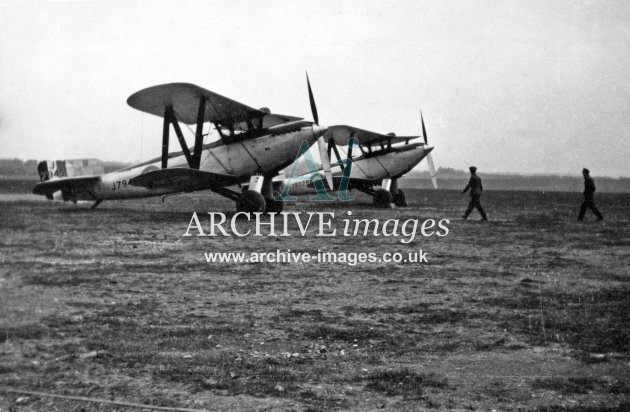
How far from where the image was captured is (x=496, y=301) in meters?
4.91

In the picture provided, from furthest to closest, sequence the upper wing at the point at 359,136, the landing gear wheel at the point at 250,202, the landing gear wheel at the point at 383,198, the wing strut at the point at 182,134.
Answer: the upper wing at the point at 359,136 → the landing gear wheel at the point at 383,198 → the landing gear wheel at the point at 250,202 → the wing strut at the point at 182,134

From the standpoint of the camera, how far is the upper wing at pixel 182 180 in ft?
35.9

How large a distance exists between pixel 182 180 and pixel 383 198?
332 inches

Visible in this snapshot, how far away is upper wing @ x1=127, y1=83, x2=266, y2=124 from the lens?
10.2m

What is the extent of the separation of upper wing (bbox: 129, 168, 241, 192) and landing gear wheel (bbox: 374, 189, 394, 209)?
6.84 m

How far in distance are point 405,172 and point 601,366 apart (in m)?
16.9

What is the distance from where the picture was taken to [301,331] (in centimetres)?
392

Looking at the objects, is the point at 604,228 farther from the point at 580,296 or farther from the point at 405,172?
the point at 405,172

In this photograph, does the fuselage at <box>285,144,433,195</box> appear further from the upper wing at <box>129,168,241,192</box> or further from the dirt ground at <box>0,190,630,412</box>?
the dirt ground at <box>0,190,630,412</box>

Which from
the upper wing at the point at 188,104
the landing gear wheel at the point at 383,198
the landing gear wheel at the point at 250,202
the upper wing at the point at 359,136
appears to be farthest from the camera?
the upper wing at the point at 359,136

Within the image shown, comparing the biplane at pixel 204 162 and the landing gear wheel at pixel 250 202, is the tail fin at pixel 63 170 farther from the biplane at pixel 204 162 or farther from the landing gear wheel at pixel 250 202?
the landing gear wheel at pixel 250 202

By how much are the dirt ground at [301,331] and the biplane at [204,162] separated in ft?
15.7

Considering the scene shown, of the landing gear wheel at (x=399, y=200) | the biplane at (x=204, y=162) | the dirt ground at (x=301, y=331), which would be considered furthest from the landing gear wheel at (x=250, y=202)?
the landing gear wheel at (x=399, y=200)

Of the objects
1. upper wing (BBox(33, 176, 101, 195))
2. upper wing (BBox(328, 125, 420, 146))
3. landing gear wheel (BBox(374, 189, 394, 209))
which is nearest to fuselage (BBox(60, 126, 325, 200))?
upper wing (BBox(33, 176, 101, 195))
